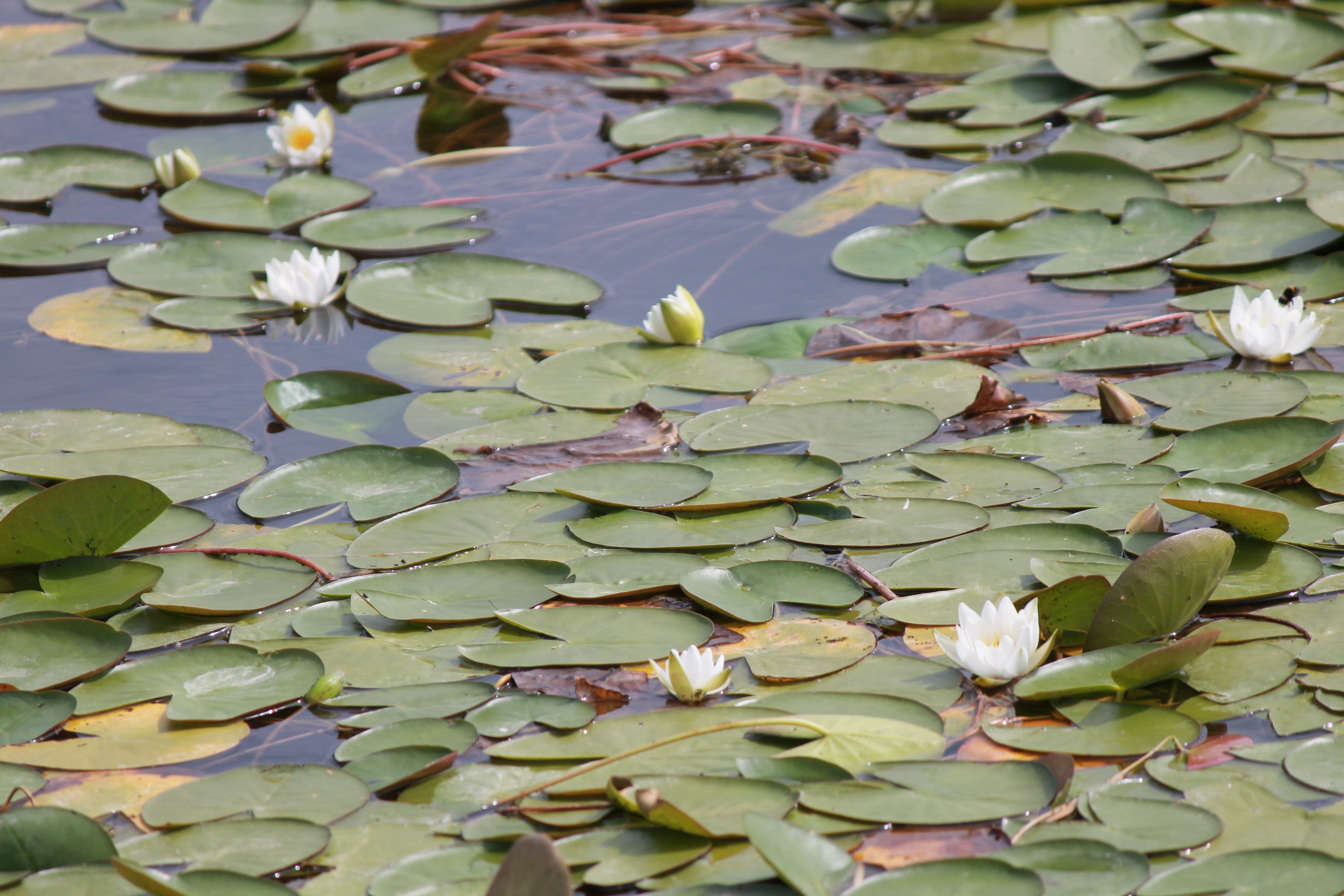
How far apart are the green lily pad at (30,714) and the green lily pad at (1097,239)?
262cm

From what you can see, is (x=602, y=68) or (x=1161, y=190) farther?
(x=602, y=68)

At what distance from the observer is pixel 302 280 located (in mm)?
3230

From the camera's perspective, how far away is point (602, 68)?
5105 mm

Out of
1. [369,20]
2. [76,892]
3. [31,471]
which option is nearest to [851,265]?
[31,471]

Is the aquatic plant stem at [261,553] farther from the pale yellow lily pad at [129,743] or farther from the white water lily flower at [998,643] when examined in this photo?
the white water lily flower at [998,643]

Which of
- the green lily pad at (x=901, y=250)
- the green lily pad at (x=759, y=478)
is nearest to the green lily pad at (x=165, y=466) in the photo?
the green lily pad at (x=759, y=478)

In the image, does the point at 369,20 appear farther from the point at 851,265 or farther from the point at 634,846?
the point at 634,846

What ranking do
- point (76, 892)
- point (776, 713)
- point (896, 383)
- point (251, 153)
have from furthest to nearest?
point (251, 153) → point (896, 383) → point (776, 713) → point (76, 892)

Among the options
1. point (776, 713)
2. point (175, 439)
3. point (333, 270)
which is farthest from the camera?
point (333, 270)

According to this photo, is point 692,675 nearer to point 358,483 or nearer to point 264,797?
point 264,797

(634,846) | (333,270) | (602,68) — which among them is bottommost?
(634,846)

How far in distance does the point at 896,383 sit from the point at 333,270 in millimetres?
1585

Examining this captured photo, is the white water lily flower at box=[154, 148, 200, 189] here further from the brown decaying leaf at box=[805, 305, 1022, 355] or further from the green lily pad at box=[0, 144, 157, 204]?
the brown decaying leaf at box=[805, 305, 1022, 355]

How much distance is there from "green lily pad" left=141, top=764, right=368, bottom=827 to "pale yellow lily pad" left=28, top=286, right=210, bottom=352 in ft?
5.53
